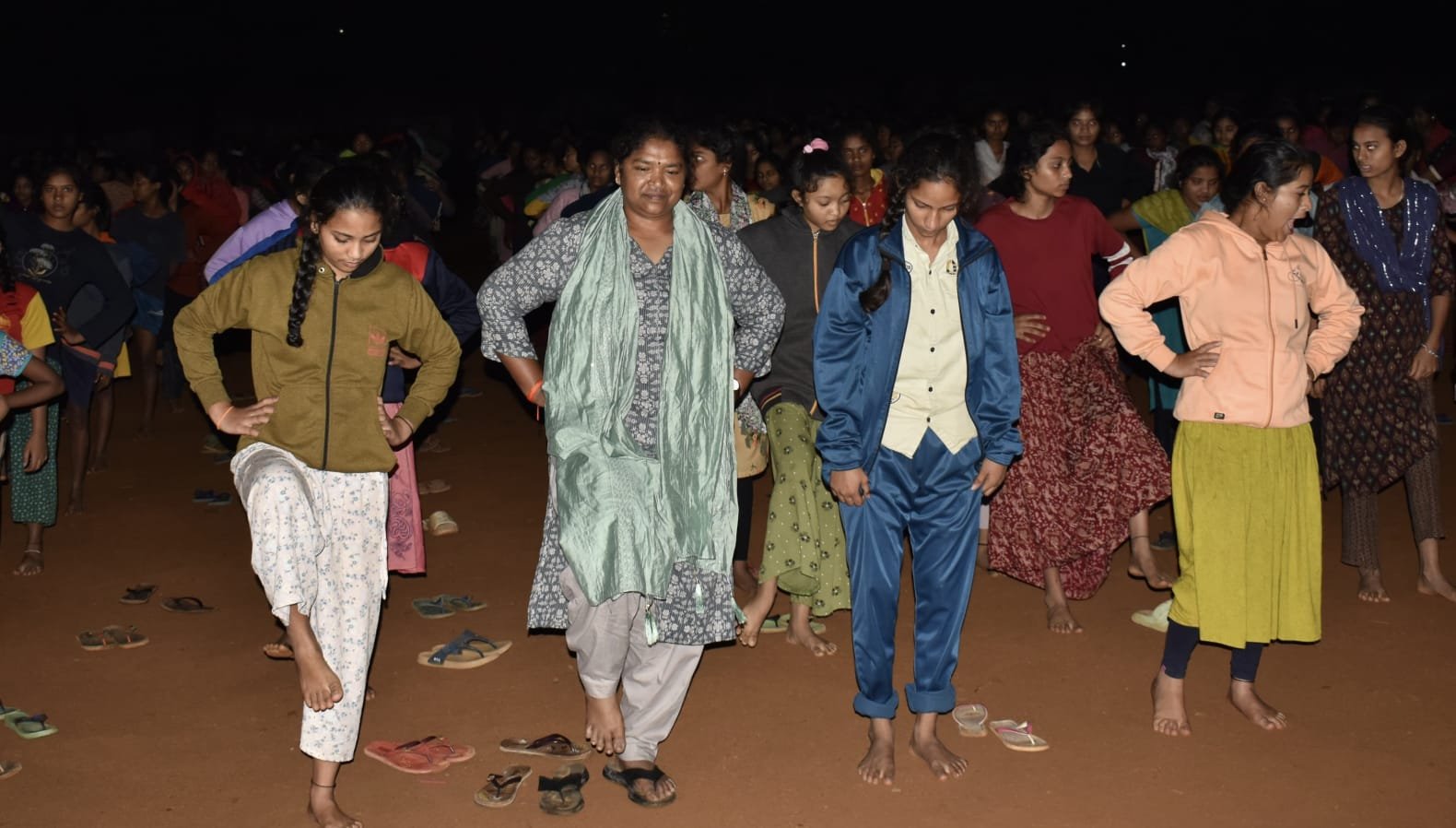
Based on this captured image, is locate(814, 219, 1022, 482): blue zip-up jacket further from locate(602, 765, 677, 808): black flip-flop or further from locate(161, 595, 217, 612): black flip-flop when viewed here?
locate(161, 595, 217, 612): black flip-flop

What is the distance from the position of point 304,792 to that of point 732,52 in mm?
40668

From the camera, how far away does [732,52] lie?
143 ft

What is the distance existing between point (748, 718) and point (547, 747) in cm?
73

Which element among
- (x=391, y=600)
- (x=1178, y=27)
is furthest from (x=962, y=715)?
(x=1178, y=27)

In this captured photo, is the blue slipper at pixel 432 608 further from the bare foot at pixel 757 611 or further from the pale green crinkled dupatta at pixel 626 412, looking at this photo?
the pale green crinkled dupatta at pixel 626 412

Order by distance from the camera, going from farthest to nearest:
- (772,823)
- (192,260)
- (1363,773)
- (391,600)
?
(192,260), (391,600), (1363,773), (772,823)

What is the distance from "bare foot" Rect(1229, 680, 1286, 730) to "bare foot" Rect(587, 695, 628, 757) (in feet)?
7.06

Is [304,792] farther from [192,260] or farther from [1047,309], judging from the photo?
[192,260]

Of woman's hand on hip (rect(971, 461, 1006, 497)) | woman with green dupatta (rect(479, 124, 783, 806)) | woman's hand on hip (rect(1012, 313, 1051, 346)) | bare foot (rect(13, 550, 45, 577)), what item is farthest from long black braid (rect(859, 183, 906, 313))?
bare foot (rect(13, 550, 45, 577))

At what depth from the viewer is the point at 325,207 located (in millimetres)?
4273

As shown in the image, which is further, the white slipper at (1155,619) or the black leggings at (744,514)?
the black leggings at (744,514)

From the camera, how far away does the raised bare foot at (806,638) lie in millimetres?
5879

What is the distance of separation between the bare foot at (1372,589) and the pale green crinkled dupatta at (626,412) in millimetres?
3306

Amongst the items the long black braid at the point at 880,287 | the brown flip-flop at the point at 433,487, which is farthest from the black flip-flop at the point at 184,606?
the long black braid at the point at 880,287
